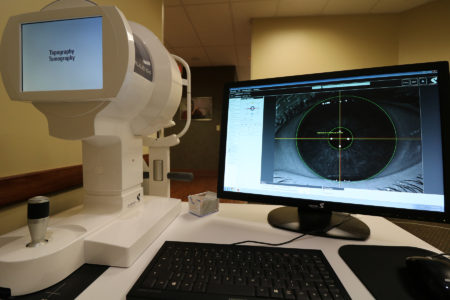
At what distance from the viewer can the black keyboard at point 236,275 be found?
325mm

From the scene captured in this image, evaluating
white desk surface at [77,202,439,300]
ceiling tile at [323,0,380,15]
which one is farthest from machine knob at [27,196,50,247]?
ceiling tile at [323,0,380,15]

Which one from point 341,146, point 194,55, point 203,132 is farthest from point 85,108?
point 203,132

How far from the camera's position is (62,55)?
46cm

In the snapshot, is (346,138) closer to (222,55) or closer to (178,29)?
(178,29)

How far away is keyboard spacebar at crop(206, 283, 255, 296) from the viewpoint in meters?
0.33

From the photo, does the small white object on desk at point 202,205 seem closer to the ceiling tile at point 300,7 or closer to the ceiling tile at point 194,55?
the ceiling tile at point 300,7

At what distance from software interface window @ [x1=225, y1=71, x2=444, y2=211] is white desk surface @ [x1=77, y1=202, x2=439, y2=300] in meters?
0.10

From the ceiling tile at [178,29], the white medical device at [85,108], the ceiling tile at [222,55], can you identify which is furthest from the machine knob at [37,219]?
the ceiling tile at [222,55]

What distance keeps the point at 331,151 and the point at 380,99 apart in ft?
0.55

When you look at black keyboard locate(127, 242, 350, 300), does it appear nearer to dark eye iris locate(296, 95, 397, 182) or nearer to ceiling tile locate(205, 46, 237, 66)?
dark eye iris locate(296, 95, 397, 182)

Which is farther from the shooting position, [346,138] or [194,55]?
[194,55]

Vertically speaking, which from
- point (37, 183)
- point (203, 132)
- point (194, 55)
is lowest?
point (37, 183)

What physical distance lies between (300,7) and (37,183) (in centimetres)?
310

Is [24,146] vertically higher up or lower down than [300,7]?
lower down
